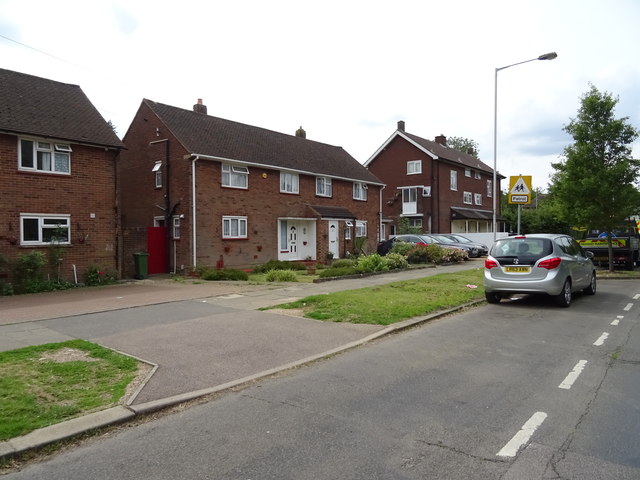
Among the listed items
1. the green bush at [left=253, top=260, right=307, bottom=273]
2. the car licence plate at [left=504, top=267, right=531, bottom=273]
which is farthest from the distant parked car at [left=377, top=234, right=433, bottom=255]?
the car licence plate at [left=504, top=267, right=531, bottom=273]

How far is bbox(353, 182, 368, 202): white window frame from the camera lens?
2981cm

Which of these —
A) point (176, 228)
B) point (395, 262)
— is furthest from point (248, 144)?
point (395, 262)

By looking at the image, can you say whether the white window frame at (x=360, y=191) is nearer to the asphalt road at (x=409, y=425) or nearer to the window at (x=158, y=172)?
the window at (x=158, y=172)

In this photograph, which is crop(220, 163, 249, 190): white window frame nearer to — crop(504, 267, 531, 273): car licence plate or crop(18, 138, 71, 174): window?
crop(18, 138, 71, 174): window

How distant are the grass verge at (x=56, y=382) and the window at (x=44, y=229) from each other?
33.8 feet

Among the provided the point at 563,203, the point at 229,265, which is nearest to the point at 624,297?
the point at 563,203

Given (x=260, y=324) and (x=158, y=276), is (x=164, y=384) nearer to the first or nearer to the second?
(x=260, y=324)

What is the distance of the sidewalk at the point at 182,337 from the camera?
4.89m

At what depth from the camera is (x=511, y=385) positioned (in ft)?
→ 17.4

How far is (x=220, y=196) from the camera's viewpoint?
21.2 meters

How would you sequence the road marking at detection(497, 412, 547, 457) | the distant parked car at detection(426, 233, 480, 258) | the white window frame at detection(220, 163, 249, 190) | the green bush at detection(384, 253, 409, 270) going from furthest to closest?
the distant parked car at detection(426, 233, 480, 258) < the white window frame at detection(220, 163, 249, 190) < the green bush at detection(384, 253, 409, 270) < the road marking at detection(497, 412, 547, 457)

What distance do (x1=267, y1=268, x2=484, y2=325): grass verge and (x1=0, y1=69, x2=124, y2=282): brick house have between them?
9.83 meters

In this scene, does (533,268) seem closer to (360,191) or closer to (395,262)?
(395,262)

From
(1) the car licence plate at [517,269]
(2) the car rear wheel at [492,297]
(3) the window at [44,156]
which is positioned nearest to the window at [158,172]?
(3) the window at [44,156]
